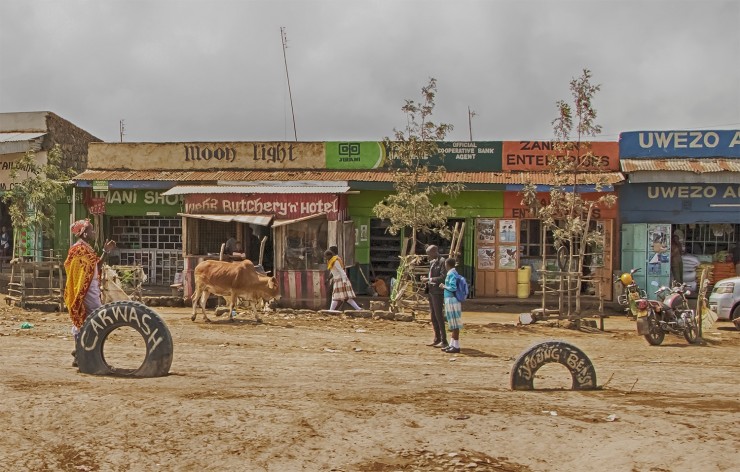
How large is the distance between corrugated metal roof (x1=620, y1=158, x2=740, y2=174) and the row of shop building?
0.16 feet

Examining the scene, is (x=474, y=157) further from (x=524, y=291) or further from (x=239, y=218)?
(x=239, y=218)

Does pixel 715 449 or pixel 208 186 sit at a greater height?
pixel 208 186

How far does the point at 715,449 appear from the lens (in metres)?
6.76

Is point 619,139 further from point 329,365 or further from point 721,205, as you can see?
point 329,365

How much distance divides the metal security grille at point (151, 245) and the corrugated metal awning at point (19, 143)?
3451mm

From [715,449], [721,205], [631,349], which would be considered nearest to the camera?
[715,449]

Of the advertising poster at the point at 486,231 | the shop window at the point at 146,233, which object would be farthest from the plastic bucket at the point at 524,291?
the shop window at the point at 146,233

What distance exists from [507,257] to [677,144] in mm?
5299

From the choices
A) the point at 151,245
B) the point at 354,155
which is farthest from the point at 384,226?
the point at 151,245

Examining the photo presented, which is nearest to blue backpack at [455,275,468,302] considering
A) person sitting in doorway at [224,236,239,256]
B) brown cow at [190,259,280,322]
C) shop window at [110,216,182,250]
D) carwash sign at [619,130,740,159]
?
brown cow at [190,259,280,322]

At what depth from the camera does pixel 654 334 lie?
14414 millimetres

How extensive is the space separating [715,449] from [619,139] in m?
15.3

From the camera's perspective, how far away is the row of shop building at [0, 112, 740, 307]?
19.8 metres

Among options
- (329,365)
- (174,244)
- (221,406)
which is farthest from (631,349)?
(174,244)
